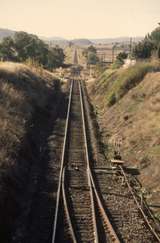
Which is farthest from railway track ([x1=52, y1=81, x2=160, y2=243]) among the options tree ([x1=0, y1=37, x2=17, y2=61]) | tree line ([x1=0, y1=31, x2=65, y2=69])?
tree line ([x1=0, y1=31, x2=65, y2=69])

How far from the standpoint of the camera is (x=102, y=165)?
22.3m

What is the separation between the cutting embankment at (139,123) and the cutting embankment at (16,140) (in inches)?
204

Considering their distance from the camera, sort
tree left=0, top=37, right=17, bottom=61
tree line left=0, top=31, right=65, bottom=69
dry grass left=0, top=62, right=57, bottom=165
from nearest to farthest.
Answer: dry grass left=0, top=62, right=57, bottom=165, tree left=0, top=37, right=17, bottom=61, tree line left=0, top=31, right=65, bottom=69

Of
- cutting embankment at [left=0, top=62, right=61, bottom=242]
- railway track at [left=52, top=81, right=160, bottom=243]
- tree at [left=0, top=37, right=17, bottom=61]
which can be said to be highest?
tree at [left=0, top=37, right=17, bottom=61]

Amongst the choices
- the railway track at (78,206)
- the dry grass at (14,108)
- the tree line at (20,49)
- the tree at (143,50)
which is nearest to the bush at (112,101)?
the dry grass at (14,108)

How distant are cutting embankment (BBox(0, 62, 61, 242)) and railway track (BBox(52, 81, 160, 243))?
171cm

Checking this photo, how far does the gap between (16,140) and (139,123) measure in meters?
9.50

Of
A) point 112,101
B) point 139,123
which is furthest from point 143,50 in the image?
point 139,123

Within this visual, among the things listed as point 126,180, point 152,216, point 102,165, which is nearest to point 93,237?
point 152,216

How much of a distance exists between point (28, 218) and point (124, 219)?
143 inches

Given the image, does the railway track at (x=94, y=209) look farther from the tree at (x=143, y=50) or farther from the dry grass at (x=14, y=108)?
the tree at (x=143, y=50)

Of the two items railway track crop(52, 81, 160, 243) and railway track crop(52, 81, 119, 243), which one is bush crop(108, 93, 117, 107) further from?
railway track crop(52, 81, 160, 243)

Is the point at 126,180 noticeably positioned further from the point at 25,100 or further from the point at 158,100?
the point at 25,100

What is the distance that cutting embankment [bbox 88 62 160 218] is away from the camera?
66.0 ft
